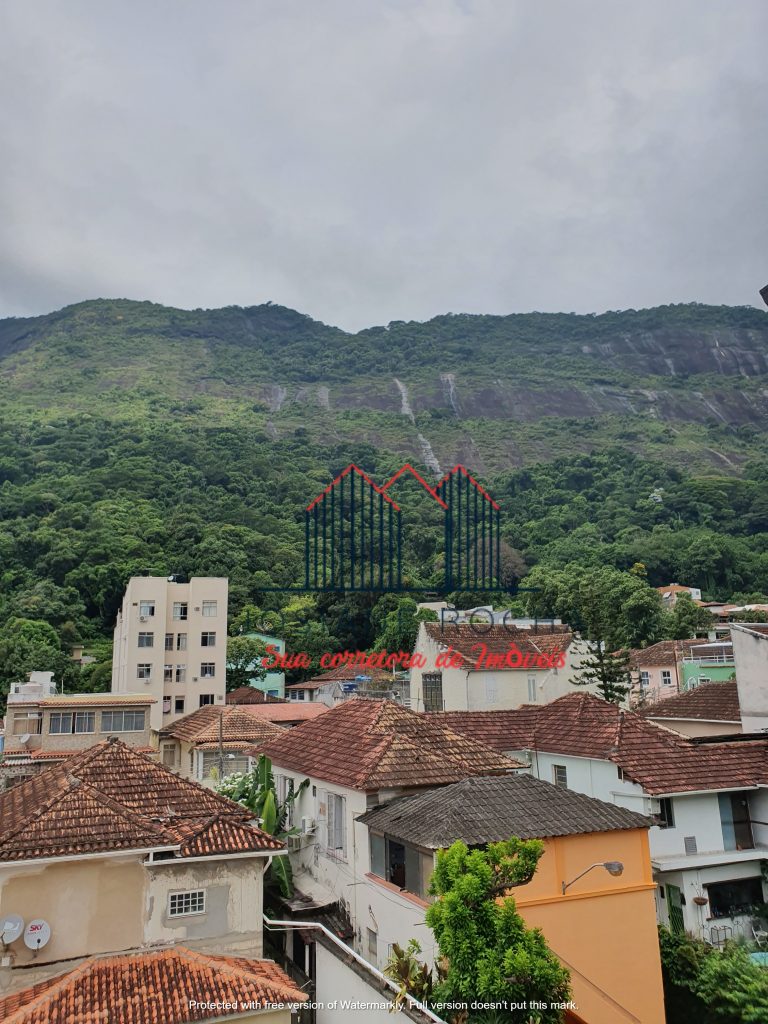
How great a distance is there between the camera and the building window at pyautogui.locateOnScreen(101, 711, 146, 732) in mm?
26078

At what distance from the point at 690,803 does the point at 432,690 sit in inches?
603

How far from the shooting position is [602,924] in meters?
11.0

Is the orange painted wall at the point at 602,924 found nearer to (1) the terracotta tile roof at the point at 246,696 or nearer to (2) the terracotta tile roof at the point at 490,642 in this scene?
(2) the terracotta tile roof at the point at 490,642

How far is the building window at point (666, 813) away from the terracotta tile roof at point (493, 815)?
3.50 metres

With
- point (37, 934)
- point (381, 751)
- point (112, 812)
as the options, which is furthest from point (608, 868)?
point (37, 934)

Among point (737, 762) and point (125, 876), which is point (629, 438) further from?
point (125, 876)

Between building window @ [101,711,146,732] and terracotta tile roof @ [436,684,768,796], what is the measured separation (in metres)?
13.5

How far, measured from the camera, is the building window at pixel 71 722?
25.4 metres

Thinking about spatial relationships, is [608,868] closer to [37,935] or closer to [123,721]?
[37,935]

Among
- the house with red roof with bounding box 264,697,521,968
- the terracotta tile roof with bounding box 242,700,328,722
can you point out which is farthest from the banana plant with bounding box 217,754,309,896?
the terracotta tile roof with bounding box 242,700,328,722

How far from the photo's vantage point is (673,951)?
42.1 feet

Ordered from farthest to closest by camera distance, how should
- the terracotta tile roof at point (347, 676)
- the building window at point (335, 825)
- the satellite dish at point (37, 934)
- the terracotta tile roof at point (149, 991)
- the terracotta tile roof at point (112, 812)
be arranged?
the terracotta tile roof at point (347, 676), the building window at point (335, 825), the terracotta tile roof at point (112, 812), the satellite dish at point (37, 934), the terracotta tile roof at point (149, 991)

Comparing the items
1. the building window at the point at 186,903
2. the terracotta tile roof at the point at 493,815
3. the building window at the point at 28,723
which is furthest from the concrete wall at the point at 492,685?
the building window at the point at 186,903

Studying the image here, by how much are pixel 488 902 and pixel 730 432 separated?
156m
